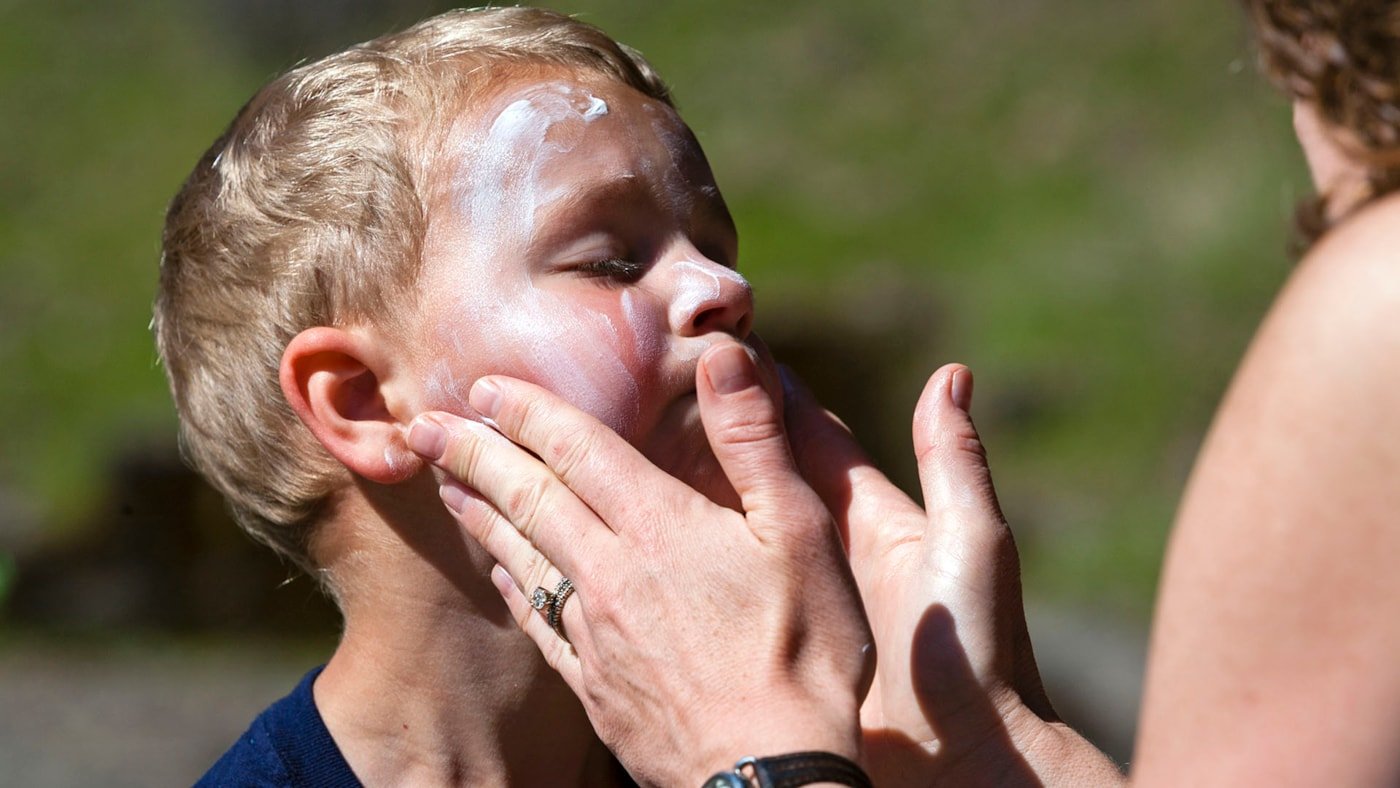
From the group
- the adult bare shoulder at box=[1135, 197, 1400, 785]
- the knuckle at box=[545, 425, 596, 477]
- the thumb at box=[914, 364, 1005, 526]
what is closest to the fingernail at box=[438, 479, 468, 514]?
the knuckle at box=[545, 425, 596, 477]

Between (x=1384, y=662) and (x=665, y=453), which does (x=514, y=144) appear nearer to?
(x=665, y=453)

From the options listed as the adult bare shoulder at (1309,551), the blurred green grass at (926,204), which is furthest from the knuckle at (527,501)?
the blurred green grass at (926,204)

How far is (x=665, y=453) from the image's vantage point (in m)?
2.04

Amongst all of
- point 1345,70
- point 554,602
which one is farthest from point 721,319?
point 1345,70

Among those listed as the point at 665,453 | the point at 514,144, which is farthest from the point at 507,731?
the point at 514,144

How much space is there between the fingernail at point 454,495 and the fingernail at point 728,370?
0.46 m

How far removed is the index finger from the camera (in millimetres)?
1778

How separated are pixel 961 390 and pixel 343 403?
1.02 metres

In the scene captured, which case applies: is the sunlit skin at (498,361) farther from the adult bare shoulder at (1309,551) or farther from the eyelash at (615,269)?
the adult bare shoulder at (1309,551)

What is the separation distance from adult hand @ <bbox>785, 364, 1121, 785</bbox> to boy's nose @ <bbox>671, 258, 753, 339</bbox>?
0.34m

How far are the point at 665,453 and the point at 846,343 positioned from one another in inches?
204

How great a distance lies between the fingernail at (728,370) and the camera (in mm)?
1769

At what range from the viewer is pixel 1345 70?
1322mm

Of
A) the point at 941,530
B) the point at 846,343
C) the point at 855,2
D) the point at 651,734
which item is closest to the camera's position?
the point at 651,734
